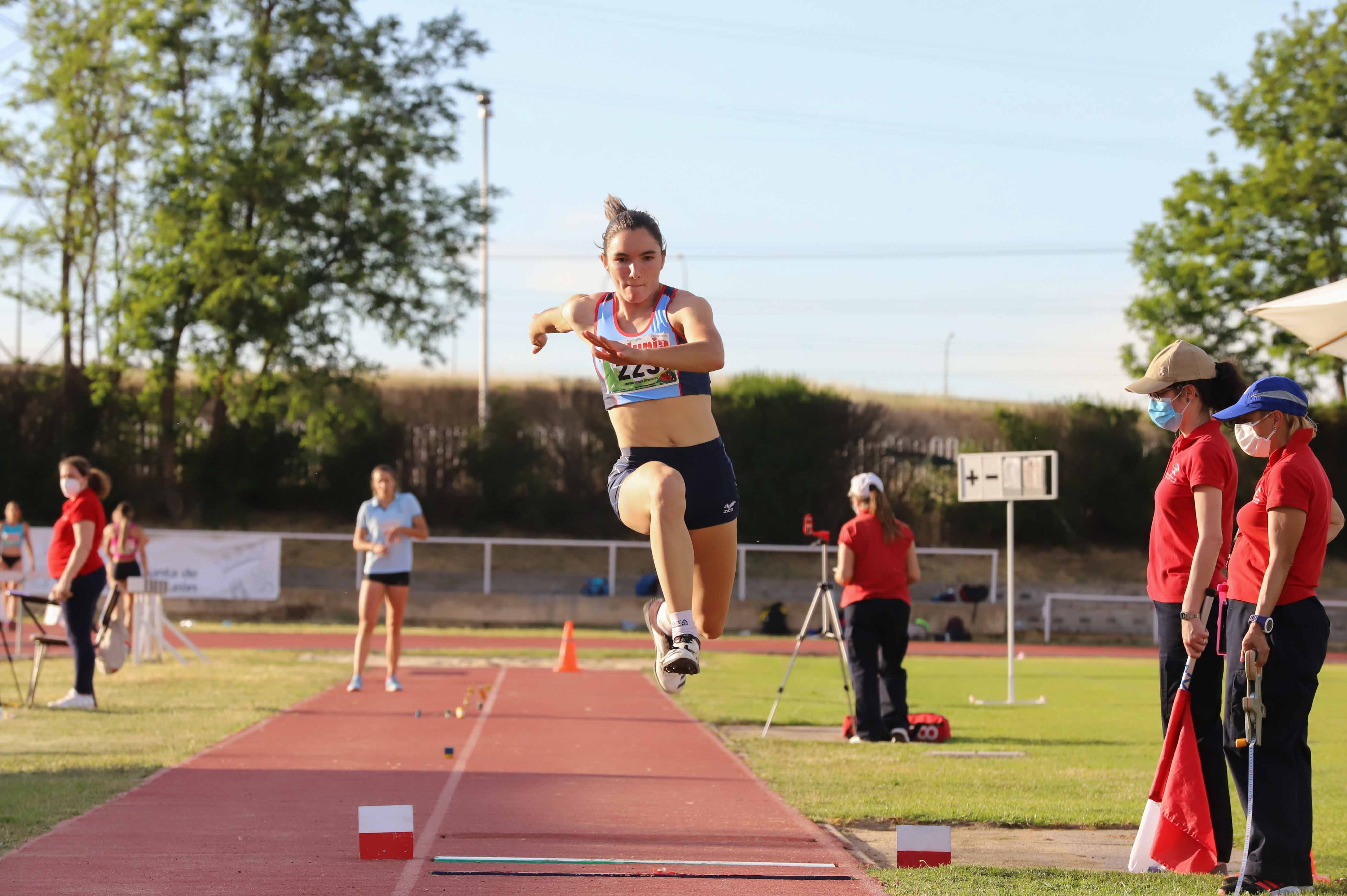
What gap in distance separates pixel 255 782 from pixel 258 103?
2725 cm

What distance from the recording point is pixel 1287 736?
5723 mm

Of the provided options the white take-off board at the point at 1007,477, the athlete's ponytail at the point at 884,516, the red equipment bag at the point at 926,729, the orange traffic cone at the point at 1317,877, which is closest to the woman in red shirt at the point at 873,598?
the athlete's ponytail at the point at 884,516

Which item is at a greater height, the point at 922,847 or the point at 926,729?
the point at 922,847

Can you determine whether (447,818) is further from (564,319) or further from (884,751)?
(884,751)

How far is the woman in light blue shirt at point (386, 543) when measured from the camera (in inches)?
507

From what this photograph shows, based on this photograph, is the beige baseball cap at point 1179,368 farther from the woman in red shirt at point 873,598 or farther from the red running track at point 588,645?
the red running track at point 588,645

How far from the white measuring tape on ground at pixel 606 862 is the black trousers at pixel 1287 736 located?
5.95 ft

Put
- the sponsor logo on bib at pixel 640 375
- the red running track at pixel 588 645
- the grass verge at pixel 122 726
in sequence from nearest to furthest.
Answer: the sponsor logo on bib at pixel 640 375, the grass verge at pixel 122 726, the red running track at pixel 588 645

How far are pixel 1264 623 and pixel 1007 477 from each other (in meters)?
8.68

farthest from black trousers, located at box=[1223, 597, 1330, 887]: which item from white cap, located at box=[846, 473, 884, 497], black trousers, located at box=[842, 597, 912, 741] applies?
white cap, located at box=[846, 473, 884, 497]

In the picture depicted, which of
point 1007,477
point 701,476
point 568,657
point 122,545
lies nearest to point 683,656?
point 701,476

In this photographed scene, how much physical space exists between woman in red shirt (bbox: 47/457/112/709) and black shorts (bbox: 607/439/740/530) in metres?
7.66

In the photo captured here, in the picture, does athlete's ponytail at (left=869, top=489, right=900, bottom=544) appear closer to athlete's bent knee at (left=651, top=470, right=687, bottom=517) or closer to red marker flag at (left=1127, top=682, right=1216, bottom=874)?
A: red marker flag at (left=1127, top=682, right=1216, bottom=874)

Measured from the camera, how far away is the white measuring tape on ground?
5914mm
